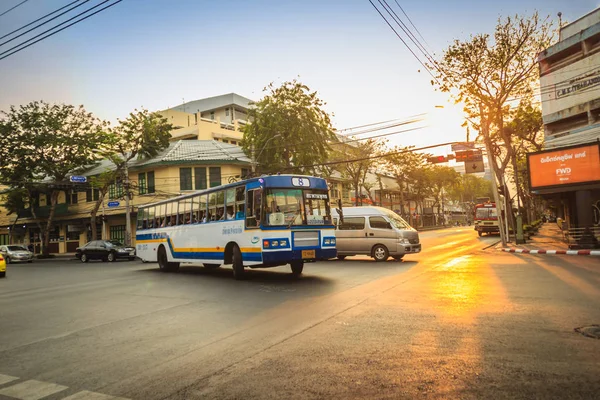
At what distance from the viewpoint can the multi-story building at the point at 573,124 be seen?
20500mm

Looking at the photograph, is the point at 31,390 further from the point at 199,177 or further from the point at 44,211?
the point at 44,211

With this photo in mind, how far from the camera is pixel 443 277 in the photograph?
11.7m

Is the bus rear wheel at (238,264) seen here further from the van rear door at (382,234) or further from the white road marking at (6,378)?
the white road marking at (6,378)

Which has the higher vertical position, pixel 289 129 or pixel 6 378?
pixel 289 129

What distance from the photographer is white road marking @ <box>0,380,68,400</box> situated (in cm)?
410

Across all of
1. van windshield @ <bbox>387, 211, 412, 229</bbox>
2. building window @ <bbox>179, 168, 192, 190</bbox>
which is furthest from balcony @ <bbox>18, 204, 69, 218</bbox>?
van windshield @ <bbox>387, 211, 412, 229</bbox>

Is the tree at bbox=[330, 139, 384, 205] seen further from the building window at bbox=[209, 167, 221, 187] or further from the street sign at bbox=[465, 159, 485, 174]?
the street sign at bbox=[465, 159, 485, 174]

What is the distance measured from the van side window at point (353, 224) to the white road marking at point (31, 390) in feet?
49.4

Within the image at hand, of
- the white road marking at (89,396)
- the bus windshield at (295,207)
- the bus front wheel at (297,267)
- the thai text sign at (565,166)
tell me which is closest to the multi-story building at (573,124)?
the thai text sign at (565,166)

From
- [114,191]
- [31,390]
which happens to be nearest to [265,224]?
[31,390]

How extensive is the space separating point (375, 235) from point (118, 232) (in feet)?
107

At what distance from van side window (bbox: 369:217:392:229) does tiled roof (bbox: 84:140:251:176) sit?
19.7m

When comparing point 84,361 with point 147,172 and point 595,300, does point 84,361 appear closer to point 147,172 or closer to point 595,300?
point 595,300

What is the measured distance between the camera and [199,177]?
3759cm
